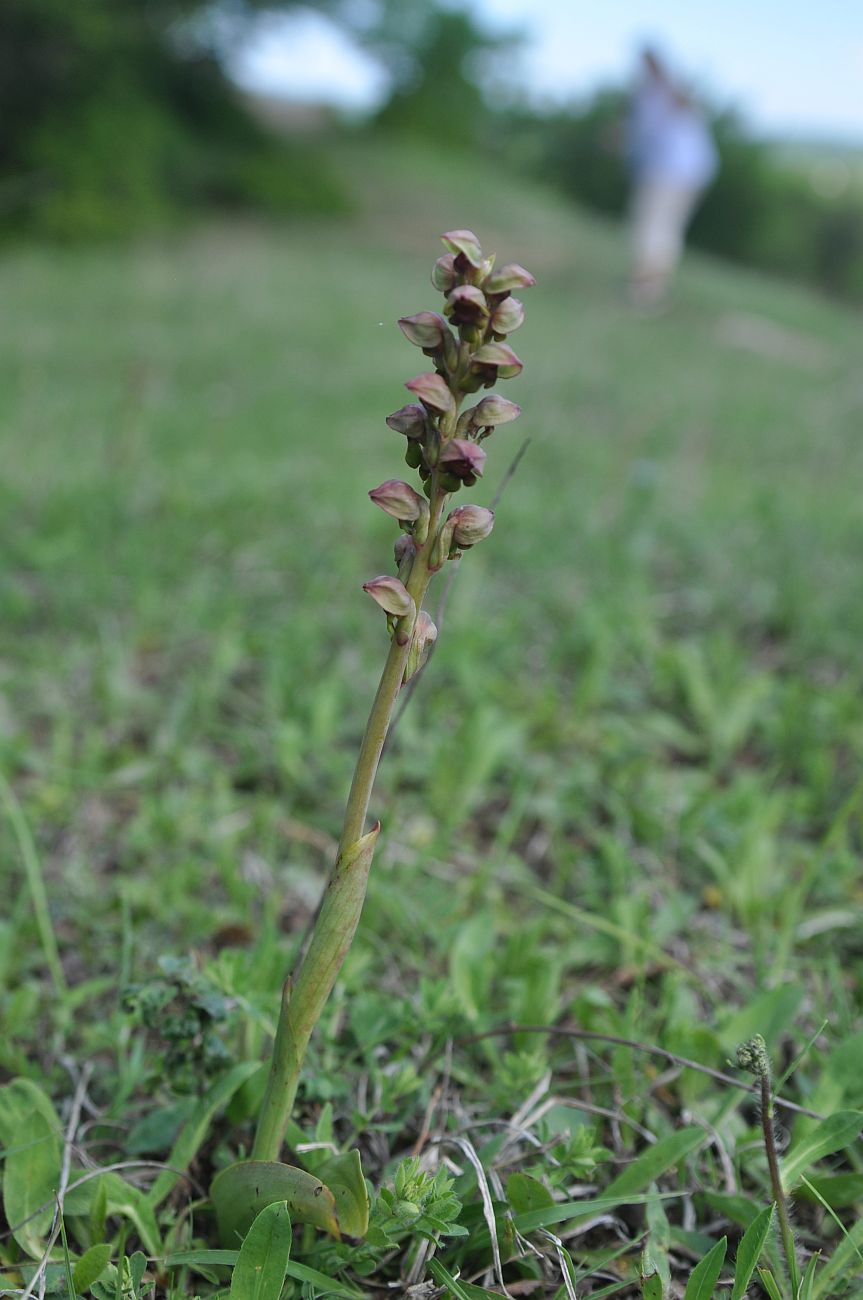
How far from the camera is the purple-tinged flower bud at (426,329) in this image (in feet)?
3.01

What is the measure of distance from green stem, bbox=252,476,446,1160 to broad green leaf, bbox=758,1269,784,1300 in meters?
0.52

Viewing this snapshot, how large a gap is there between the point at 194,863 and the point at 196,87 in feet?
66.6

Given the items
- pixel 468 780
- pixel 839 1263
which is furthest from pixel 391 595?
pixel 468 780

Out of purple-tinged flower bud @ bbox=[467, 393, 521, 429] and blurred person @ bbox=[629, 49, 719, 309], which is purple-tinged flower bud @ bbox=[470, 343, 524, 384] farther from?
blurred person @ bbox=[629, 49, 719, 309]

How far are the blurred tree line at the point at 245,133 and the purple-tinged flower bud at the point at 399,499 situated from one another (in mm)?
2039

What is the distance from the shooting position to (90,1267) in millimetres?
1077

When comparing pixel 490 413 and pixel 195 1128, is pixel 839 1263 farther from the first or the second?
pixel 490 413

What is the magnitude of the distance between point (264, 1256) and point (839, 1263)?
0.64m

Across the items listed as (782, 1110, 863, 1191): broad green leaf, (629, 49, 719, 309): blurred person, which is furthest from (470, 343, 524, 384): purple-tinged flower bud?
(629, 49, 719, 309): blurred person

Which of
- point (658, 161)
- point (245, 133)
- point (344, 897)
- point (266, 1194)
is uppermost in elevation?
point (658, 161)

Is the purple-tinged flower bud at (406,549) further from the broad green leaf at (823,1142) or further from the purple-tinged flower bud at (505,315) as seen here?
the broad green leaf at (823,1142)

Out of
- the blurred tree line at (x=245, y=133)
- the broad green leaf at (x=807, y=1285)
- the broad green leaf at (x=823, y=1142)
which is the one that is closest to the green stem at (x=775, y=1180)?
the broad green leaf at (x=807, y=1285)

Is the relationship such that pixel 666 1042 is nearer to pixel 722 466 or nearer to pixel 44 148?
pixel 722 466

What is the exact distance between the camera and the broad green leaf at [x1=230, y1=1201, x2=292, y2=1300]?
1021 millimetres
